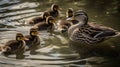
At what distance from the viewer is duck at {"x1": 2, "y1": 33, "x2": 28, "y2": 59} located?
653cm

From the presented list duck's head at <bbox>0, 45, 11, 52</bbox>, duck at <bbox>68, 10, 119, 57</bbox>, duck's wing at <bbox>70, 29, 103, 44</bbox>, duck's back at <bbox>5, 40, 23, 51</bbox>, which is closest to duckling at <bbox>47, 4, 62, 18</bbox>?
duck at <bbox>68, 10, 119, 57</bbox>

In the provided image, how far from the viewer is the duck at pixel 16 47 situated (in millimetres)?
6531

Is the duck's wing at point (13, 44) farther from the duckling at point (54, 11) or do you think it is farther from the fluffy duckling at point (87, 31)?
the duckling at point (54, 11)

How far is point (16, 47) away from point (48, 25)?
1351 millimetres

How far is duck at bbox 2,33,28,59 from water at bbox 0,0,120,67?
0.40ft

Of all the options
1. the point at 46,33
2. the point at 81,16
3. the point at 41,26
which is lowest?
the point at 46,33

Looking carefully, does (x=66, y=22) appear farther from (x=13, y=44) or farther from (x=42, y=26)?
(x=13, y=44)

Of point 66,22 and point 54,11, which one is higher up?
point 54,11

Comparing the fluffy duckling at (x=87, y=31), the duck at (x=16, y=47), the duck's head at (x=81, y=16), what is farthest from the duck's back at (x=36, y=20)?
the duck at (x=16, y=47)

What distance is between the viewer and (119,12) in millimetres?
8555

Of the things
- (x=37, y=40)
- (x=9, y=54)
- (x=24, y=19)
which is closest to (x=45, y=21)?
(x=24, y=19)

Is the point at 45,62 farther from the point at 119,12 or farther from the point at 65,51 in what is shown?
the point at 119,12

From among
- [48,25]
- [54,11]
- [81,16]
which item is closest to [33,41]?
[48,25]

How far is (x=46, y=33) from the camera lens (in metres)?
7.70
